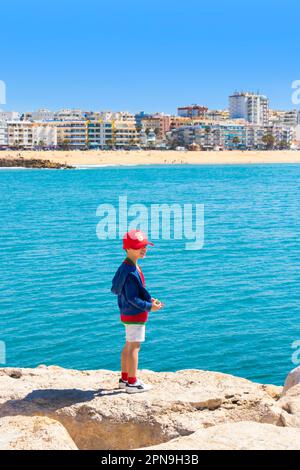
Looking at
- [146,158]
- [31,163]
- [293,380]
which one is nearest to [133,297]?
[293,380]

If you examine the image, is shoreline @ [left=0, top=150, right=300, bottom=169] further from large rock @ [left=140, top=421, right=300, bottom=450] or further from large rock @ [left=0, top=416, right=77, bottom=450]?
large rock @ [left=140, top=421, right=300, bottom=450]

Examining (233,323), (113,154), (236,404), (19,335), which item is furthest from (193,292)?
(113,154)

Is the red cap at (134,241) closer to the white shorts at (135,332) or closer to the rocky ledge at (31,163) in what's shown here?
the white shorts at (135,332)

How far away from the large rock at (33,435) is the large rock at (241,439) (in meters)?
0.77

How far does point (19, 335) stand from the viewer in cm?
1512

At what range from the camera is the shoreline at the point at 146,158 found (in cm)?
15188

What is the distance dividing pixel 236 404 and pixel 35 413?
1963 millimetres

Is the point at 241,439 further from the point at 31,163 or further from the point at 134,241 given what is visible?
the point at 31,163

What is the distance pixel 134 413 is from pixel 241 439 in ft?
5.34

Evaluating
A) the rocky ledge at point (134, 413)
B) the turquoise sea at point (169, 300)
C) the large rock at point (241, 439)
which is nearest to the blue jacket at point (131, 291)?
the rocky ledge at point (134, 413)

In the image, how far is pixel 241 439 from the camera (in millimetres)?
5625

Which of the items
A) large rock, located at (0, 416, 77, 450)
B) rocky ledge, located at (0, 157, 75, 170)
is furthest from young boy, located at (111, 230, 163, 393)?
rocky ledge, located at (0, 157, 75, 170)

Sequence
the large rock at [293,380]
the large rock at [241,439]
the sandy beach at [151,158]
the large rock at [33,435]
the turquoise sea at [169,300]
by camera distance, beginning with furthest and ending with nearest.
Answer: the sandy beach at [151,158]
the turquoise sea at [169,300]
the large rock at [293,380]
the large rock at [33,435]
the large rock at [241,439]
